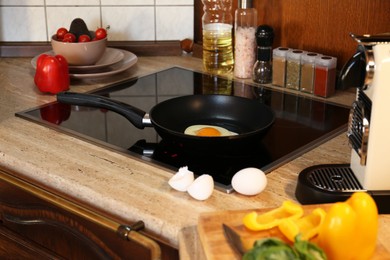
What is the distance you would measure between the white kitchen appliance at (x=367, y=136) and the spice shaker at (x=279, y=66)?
62 cm

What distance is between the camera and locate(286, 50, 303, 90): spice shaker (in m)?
1.74

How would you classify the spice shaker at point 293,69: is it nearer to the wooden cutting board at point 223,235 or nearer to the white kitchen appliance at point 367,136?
the white kitchen appliance at point 367,136

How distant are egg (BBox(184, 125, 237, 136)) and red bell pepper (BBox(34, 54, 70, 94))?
1.47 feet

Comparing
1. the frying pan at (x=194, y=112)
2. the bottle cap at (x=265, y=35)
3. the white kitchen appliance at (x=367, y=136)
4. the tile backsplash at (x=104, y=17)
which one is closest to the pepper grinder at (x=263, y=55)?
the bottle cap at (x=265, y=35)

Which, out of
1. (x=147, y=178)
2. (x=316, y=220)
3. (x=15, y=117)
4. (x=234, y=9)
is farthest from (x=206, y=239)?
(x=234, y=9)

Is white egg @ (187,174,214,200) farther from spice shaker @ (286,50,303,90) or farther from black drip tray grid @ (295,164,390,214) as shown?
spice shaker @ (286,50,303,90)

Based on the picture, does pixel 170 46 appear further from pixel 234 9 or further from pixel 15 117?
pixel 15 117

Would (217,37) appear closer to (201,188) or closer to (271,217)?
(201,188)

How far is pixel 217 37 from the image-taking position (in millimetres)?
1907

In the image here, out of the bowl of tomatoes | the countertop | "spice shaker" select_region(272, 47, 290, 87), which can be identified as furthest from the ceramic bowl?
"spice shaker" select_region(272, 47, 290, 87)

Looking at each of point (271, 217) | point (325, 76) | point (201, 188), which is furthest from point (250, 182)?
point (325, 76)

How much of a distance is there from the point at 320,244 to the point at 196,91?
99 cm

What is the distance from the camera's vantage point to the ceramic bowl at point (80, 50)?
186 centimetres

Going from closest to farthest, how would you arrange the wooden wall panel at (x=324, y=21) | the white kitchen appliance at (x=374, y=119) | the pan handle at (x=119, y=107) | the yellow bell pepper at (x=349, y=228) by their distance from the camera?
the yellow bell pepper at (x=349, y=228) → the white kitchen appliance at (x=374, y=119) → the pan handle at (x=119, y=107) → the wooden wall panel at (x=324, y=21)
